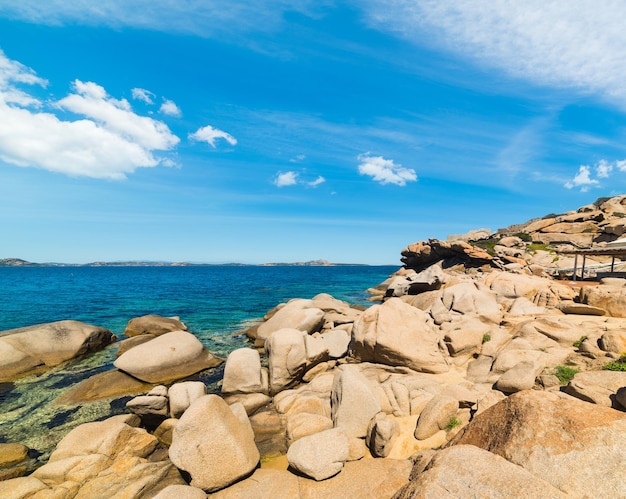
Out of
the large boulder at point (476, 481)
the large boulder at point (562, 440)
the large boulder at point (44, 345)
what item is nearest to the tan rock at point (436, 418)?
the large boulder at point (562, 440)

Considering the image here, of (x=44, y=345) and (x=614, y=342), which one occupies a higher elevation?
(x=614, y=342)

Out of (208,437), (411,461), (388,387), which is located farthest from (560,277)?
(208,437)

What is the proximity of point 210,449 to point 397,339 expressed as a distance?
8034 millimetres

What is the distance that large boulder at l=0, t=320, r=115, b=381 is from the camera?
50.4ft

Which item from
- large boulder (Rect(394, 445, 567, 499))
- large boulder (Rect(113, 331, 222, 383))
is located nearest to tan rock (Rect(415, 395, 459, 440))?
large boulder (Rect(394, 445, 567, 499))

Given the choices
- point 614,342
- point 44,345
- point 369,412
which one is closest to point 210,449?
point 369,412

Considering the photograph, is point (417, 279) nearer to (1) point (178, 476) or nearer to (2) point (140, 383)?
(2) point (140, 383)

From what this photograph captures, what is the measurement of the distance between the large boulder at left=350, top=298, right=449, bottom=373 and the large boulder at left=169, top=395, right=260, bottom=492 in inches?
263

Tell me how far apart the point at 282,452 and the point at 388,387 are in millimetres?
3953

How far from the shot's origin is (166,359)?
48.7 ft

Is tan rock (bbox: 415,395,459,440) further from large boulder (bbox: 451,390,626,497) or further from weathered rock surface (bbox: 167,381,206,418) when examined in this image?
weathered rock surface (bbox: 167,381,206,418)

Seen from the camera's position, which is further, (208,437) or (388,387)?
(388,387)

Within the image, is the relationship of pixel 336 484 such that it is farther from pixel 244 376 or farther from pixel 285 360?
pixel 244 376

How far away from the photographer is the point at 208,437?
292 inches
